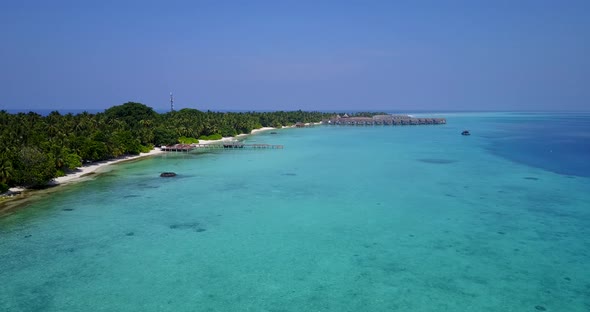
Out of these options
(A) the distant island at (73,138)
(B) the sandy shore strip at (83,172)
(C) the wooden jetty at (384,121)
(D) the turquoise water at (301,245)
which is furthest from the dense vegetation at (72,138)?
(C) the wooden jetty at (384,121)

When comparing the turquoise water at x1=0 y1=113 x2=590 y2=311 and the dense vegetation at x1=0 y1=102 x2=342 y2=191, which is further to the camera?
the dense vegetation at x1=0 y1=102 x2=342 y2=191

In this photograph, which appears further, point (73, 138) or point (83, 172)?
point (73, 138)

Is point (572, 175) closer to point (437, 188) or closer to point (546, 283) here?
point (437, 188)

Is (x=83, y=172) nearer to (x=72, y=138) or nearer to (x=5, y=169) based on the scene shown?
(x=72, y=138)

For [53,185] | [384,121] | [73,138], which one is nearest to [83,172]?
[73,138]

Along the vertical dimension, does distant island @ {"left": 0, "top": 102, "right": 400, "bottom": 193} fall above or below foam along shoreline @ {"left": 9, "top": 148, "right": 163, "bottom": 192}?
above

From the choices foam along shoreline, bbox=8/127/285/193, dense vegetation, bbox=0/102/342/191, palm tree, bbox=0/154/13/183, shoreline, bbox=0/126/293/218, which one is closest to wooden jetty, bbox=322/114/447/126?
dense vegetation, bbox=0/102/342/191

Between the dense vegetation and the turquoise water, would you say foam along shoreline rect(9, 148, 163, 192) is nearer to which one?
the dense vegetation
